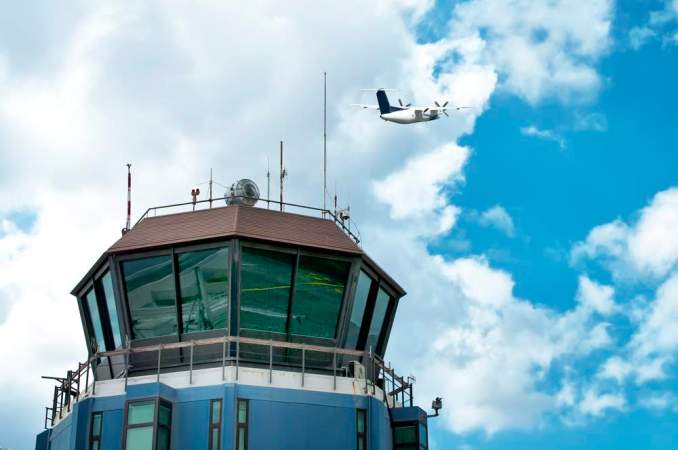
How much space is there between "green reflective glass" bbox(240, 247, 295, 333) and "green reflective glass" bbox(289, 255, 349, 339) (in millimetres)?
354

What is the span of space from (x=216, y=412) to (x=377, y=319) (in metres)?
7.52

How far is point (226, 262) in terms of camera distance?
3400 cm

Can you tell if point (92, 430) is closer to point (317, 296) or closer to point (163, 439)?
A: point (163, 439)

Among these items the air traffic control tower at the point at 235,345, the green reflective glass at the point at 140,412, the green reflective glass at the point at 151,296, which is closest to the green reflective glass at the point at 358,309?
the air traffic control tower at the point at 235,345

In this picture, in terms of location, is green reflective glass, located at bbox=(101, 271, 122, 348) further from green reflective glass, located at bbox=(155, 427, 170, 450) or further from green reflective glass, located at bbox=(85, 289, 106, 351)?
green reflective glass, located at bbox=(155, 427, 170, 450)

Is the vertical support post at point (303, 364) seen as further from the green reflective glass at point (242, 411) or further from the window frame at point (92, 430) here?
the window frame at point (92, 430)

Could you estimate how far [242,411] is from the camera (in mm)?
31797

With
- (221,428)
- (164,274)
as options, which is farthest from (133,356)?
(221,428)

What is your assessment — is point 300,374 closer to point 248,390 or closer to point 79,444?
point 248,390

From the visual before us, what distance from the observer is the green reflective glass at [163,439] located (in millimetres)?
31127

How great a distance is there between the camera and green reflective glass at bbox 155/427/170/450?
31.1m

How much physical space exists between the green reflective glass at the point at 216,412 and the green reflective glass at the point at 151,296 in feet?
11.2

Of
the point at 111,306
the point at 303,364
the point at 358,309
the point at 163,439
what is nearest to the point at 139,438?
the point at 163,439

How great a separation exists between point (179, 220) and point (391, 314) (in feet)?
24.8
